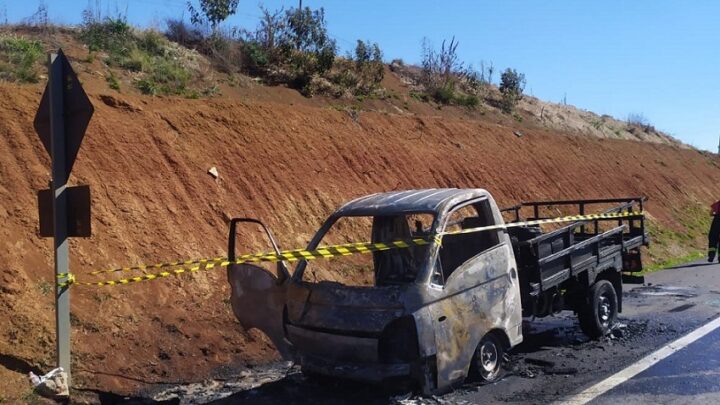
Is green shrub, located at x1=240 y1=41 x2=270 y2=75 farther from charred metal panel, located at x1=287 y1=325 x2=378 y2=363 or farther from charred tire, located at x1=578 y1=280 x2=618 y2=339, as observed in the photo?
charred metal panel, located at x1=287 y1=325 x2=378 y2=363

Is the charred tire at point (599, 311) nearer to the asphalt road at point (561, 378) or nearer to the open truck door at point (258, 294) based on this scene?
the asphalt road at point (561, 378)

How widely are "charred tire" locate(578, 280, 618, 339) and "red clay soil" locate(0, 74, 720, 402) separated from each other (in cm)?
377

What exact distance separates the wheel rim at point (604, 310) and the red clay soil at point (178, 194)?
13.2 ft

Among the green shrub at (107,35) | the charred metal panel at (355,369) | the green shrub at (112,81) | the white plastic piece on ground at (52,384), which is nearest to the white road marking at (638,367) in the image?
the charred metal panel at (355,369)

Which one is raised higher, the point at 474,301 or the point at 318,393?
the point at 474,301

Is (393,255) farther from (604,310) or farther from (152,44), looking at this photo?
(152,44)

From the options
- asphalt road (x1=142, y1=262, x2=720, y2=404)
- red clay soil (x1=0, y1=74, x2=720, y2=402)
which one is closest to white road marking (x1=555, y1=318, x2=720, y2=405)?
asphalt road (x1=142, y1=262, x2=720, y2=404)

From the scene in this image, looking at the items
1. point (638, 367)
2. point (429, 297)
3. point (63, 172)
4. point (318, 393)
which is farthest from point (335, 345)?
point (638, 367)

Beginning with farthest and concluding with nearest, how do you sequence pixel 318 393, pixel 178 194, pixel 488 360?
pixel 178 194, pixel 488 360, pixel 318 393

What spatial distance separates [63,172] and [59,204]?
29 cm

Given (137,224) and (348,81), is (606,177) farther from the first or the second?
(137,224)

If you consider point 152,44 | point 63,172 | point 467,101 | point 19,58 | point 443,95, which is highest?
point 152,44

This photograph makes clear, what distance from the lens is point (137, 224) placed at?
31.3 ft

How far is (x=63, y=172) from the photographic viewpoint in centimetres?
648
